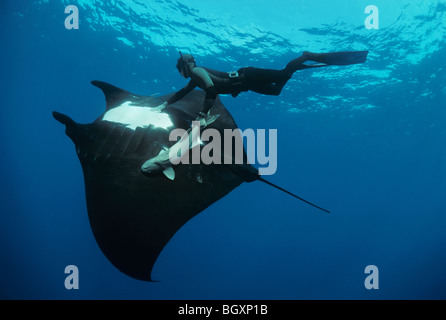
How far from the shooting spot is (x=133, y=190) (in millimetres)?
4199

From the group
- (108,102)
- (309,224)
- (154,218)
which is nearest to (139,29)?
(108,102)

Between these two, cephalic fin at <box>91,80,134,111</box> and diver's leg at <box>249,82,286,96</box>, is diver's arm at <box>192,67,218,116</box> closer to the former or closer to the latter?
cephalic fin at <box>91,80,134,111</box>

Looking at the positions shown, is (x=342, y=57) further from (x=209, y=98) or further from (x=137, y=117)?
(x=137, y=117)

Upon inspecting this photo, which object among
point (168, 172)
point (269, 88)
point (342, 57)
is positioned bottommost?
point (168, 172)

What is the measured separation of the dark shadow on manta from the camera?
13.4ft

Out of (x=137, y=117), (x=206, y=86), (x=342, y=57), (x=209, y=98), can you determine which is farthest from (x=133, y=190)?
(x=342, y=57)

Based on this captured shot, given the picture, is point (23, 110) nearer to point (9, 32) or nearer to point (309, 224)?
point (9, 32)

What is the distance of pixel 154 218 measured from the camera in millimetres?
4328

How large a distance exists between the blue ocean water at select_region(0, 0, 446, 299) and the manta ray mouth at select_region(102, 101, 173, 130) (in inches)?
390

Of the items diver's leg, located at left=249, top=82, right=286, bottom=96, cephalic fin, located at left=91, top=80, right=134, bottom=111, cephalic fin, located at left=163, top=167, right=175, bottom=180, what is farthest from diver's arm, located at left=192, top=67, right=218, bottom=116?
diver's leg, located at left=249, top=82, right=286, bottom=96

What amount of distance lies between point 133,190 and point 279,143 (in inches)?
1126

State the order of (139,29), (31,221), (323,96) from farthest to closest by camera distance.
Result: (31,221) < (323,96) < (139,29)

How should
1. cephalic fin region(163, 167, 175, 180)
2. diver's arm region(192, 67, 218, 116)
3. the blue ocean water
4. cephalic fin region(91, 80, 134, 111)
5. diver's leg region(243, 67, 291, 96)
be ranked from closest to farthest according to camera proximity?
cephalic fin region(163, 167, 175, 180)
diver's arm region(192, 67, 218, 116)
cephalic fin region(91, 80, 134, 111)
diver's leg region(243, 67, 291, 96)
the blue ocean water

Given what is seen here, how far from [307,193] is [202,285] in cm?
2383
